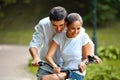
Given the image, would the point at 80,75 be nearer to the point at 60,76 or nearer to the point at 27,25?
the point at 60,76

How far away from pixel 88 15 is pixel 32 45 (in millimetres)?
12208

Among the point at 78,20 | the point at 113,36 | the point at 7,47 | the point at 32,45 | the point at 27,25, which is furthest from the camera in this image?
the point at 27,25

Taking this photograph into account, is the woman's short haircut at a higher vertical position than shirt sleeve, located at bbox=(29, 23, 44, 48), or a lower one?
higher

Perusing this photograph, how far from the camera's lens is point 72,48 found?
15.9ft

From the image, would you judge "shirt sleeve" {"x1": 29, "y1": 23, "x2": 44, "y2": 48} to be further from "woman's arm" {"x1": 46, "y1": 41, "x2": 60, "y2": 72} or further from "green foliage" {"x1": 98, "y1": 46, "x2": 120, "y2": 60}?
"green foliage" {"x1": 98, "y1": 46, "x2": 120, "y2": 60}

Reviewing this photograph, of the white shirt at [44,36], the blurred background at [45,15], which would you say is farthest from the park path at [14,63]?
the white shirt at [44,36]

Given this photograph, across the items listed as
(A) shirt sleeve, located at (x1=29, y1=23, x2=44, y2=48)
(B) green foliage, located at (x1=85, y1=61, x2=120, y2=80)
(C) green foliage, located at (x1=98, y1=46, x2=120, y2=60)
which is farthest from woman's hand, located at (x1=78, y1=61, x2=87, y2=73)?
(C) green foliage, located at (x1=98, y1=46, x2=120, y2=60)

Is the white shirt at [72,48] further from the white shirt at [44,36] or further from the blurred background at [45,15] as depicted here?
the blurred background at [45,15]

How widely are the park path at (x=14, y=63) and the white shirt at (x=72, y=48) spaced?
4.92 metres

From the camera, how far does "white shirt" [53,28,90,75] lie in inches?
191

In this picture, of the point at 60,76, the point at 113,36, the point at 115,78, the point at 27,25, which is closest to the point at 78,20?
the point at 60,76

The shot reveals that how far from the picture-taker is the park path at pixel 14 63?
998 centimetres

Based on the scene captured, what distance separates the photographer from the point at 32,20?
1741 centimetres

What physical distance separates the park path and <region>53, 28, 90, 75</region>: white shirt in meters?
4.92
